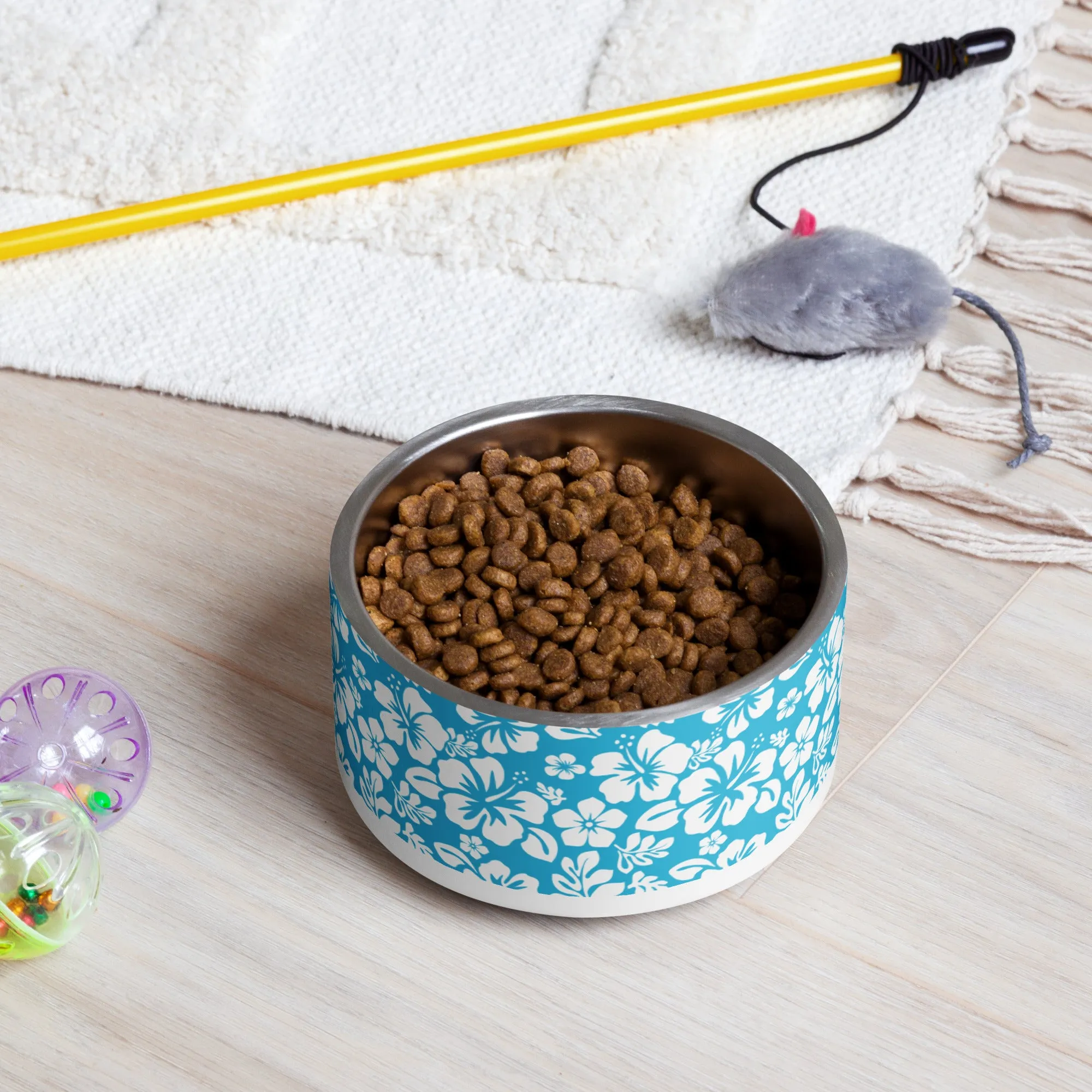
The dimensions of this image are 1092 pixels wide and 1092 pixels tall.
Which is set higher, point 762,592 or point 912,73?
point 912,73

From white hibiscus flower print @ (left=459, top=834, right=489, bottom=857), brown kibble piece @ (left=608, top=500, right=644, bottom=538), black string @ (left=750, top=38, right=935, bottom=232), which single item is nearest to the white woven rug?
black string @ (left=750, top=38, right=935, bottom=232)

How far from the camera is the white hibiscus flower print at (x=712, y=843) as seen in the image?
0.73 m

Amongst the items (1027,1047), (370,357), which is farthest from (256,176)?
(1027,1047)

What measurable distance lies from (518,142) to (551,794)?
2.68 ft

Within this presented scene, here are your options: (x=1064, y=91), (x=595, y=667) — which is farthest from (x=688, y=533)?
(x=1064, y=91)

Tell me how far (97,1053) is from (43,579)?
0.39 meters

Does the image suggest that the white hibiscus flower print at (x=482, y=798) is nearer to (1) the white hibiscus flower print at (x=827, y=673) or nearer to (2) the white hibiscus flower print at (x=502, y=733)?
(2) the white hibiscus flower print at (x=502, y=733)

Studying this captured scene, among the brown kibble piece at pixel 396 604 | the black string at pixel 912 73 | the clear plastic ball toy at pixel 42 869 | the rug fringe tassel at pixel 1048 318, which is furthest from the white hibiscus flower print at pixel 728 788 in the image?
the black string at pixel 912 73

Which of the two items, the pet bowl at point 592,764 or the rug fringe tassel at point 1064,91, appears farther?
the rug fringe tassel at point 1064,91

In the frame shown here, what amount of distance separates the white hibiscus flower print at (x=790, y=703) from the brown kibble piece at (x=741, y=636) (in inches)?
3.2

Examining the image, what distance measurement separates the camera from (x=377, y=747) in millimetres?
747

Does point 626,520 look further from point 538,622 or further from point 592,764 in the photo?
point 592,764

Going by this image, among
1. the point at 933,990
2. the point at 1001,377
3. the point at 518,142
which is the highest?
the point at 518,142

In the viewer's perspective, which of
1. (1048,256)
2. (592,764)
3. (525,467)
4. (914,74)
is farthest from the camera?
(914,74)
